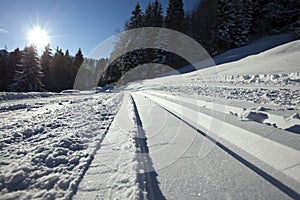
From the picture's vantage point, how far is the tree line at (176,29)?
22703mm

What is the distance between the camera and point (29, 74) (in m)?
25.5

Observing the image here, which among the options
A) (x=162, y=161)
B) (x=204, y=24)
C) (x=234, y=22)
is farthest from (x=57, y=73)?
(x=162, y=161)

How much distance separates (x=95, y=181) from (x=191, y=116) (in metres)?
2.20

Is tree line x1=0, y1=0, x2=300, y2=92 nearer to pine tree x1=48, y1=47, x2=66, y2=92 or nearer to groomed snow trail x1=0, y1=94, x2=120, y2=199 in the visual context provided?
pine tree x1=48, y1=47, x2=66, y2=92

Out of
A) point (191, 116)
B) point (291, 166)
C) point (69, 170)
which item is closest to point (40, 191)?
point (69, 170)

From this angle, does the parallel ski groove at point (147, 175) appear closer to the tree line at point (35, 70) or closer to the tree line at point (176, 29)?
the tree line at point (176, 29)

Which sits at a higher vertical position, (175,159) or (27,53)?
(27,53)

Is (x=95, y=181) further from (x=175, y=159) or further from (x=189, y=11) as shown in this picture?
(x=189, y=11)

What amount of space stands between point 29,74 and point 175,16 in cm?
2554

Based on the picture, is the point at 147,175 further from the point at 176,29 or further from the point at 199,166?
the point at 176,29

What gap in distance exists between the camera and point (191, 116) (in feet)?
10.3

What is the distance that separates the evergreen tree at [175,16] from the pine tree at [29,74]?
2272 centimetres

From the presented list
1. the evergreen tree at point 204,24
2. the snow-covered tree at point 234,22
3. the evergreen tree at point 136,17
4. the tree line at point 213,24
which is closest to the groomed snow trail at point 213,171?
the tree line at point 213,24

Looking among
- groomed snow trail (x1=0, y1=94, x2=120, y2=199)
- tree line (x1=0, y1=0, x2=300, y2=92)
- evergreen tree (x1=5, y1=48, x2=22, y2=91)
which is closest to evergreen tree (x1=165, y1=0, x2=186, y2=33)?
tree line (x1=0, y1=0, x2=300, y2=92)
